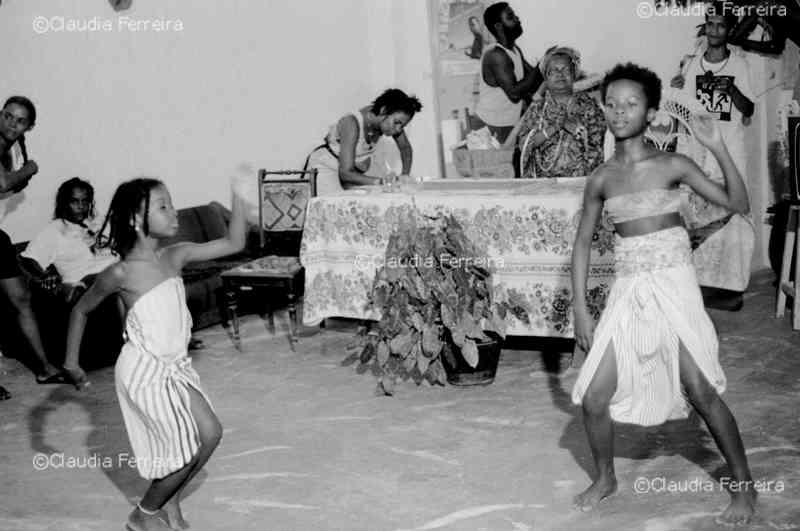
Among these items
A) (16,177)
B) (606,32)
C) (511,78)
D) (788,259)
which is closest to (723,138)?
→ (788,259)

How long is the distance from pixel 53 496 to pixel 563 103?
3.82 metres

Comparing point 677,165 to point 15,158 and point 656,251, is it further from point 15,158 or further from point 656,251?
point 15,158

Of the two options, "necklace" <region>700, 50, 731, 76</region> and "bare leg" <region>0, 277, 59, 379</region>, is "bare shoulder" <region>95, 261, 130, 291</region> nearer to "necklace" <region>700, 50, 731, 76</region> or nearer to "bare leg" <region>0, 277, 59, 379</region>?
"bare leg" <region>0, 277, 59, 379</region>

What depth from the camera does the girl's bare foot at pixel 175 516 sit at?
4.27 m

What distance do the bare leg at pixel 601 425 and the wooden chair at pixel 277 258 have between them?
3220 millimetres

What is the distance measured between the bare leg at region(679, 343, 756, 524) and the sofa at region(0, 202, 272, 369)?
3549mm

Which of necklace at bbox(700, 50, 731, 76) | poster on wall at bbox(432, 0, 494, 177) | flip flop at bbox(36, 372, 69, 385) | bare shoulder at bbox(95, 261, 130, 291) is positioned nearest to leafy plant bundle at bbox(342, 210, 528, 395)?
flip flop at bbox(36, 372, 69, 385)

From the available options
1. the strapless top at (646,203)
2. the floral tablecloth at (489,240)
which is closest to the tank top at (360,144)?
the floral tablecloth at (489,240)

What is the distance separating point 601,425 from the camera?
4191 mm

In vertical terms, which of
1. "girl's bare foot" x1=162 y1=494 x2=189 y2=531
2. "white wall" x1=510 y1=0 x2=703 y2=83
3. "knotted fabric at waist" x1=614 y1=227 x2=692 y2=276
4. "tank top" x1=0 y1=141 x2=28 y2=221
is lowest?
"girl's bare foot" x1=162 y1=494 x2=189 y2=531

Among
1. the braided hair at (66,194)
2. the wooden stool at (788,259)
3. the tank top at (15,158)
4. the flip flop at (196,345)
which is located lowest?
the flip flop at (196,345)

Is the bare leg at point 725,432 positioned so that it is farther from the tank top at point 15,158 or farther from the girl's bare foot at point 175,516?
the tank top at point 15,158

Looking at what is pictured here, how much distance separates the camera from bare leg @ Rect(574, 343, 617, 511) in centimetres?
416

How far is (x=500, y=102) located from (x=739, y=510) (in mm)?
5891
